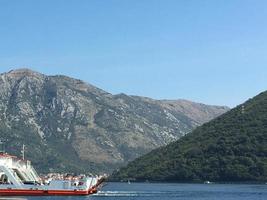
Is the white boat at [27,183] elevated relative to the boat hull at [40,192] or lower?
elevated

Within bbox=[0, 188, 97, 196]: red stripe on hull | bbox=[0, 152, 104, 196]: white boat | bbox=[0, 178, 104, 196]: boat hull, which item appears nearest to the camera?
bbox=[0, 188, 97, 196]: red stripe on hull

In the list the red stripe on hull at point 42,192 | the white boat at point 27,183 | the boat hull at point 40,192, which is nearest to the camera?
the red stripe on hull at point 42,192

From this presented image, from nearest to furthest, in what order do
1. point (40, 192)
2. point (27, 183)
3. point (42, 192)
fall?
point (27, 183)
point (40, 192)
point (42, 192)

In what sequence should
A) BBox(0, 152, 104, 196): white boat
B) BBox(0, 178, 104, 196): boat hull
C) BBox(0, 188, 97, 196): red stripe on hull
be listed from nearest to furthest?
BBox(0, 188, 97, 196): red stripe on hull
BBox(0, 178, 104, 196): boat hull
BBox(0, 152, 104, 196): white boat

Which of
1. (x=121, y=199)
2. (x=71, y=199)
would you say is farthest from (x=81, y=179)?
(x=71, y=199)

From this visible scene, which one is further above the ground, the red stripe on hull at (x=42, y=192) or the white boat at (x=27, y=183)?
the white boat at (x=27, y=183)

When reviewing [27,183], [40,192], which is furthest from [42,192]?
[27,183]

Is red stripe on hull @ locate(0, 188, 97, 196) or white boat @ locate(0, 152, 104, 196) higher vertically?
white boat @ locate(0, 152, 104, 196)

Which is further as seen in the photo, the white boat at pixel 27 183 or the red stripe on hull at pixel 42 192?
the white boat at pixel 27 183

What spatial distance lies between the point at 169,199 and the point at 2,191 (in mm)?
38231

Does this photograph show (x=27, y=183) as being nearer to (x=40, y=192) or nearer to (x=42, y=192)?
(x=40, y=192)

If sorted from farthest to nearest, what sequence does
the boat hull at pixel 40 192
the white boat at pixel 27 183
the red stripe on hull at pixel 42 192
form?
the white boat at pixel 27 183, the boat hull at pixel 40 192, the red stripe on hull at pixel 42 192

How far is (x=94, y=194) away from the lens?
144500mm

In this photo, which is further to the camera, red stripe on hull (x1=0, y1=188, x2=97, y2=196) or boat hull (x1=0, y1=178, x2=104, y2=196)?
boat hull (x1=0, y1=178, x2=104, y2=196)
